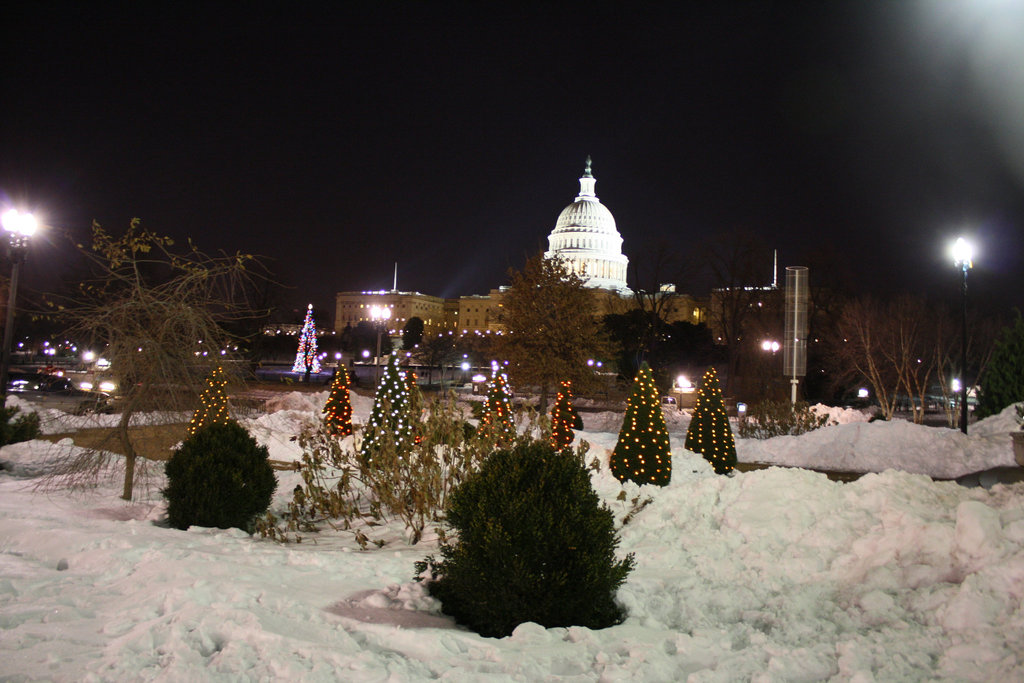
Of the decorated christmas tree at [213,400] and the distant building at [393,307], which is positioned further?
the distant building at [393,307]

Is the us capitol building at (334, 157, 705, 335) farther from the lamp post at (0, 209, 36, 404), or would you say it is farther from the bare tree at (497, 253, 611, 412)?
the lamp post at (0, 209, 36, 404)

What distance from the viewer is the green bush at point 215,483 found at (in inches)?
344

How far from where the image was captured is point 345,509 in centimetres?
1007

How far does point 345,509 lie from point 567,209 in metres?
114

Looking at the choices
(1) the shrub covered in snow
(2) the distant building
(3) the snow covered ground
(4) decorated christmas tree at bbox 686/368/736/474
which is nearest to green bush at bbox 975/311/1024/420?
(4) decorated christmas tree at bbox 686/368/736/474

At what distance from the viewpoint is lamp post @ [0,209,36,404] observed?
44.9 ft

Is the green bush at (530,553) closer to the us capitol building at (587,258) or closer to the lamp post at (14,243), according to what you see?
the lamp post at (14,243)

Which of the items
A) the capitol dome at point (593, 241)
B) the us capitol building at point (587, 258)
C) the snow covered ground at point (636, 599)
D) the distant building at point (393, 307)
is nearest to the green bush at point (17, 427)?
the snow covered ground at point (636, 599)

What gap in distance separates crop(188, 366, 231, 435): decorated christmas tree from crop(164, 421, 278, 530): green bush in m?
1.90

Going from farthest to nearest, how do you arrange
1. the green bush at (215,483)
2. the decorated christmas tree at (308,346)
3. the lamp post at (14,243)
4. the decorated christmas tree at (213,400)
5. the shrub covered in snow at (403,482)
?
1. the decorated christmas tree at (308,346)
2. the lamp post at (14,243)
3. the decorated christmas tree at (213,400)
4. the shrub covered in snow at (403,482)
5. the green bush at (215,483)

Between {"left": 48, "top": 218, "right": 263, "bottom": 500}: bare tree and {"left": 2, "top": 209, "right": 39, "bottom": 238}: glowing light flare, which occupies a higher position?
{"left": 2, "top": 209, "right": 39, "bottom": 238}: glowing light flare

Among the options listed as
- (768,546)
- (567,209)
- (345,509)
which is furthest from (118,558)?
(567,209)

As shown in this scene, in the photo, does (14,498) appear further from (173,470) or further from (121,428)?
(173,470)

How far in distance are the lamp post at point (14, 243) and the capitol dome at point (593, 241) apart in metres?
99.8
